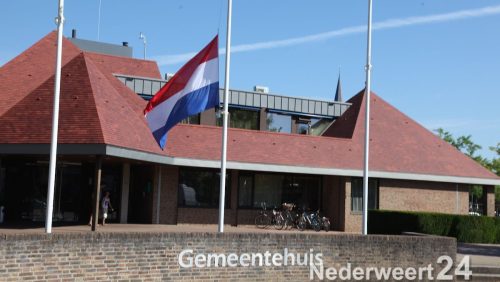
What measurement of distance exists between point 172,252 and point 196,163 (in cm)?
1384

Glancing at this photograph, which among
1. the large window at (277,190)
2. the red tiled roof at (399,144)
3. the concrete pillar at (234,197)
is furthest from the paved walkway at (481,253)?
the concrete pillar at (234,197)

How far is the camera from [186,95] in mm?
16359

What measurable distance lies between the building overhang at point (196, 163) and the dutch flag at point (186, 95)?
3896 millimetres

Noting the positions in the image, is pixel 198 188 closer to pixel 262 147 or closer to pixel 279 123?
pixel 262 147

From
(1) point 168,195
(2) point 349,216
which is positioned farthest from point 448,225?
(1) point 168,195

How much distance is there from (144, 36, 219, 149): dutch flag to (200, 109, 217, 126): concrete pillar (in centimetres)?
1576

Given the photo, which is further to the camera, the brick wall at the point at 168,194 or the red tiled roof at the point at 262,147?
the red tiled roof at the point at 262,147

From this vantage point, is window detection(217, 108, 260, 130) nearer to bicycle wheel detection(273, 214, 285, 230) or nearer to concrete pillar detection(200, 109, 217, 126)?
concrete pillar detection(200, 109, 217, 126)

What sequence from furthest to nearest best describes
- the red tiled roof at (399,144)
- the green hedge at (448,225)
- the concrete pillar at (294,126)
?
the concrete pillar at (294,126) < the red tiled roof at (399,144) < the green hedge at (448,225)

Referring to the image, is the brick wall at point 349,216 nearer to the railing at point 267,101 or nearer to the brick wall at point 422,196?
the brick wall at point 422,196

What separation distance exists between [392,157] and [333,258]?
17685mm

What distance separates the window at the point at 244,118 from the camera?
110 ft

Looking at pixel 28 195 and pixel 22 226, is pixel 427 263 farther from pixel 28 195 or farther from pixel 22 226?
pixel 28 195

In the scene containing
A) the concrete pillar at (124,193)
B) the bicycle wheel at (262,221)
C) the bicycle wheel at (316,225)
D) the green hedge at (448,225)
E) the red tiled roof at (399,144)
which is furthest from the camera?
the red tiled roof at (399,144)
